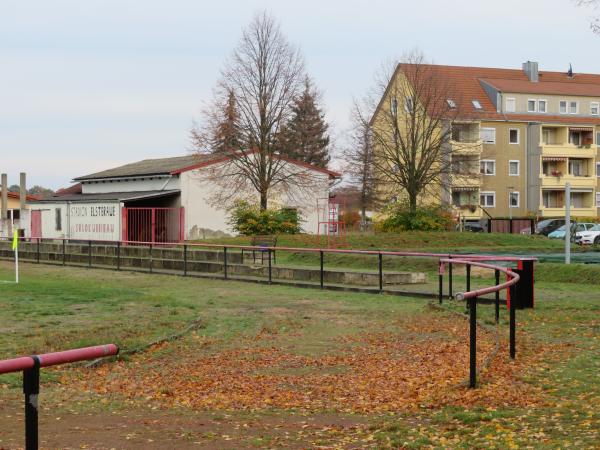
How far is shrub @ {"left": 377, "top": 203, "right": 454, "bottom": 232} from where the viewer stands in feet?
157

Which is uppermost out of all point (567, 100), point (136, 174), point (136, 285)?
point (567, 100)

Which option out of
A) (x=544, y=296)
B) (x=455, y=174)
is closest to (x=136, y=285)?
(x=544, y=296)

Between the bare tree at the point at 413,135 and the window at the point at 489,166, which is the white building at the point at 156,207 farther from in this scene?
the window at the point at 489,166

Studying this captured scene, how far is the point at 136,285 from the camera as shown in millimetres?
25844

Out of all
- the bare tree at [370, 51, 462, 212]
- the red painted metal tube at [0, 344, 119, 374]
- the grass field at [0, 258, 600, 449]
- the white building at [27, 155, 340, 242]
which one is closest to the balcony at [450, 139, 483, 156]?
the bare tree at [370, 51, 462, 212]

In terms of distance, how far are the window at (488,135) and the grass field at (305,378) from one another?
5586 cm

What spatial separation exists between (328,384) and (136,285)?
54.3 feet

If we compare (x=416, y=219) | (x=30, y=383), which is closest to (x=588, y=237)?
(x=416, y=219)

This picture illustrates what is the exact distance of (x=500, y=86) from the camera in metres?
75.5

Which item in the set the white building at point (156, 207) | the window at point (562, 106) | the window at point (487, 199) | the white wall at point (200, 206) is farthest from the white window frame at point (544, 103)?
the white wall at point (200, 206)

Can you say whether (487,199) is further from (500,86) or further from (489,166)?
(500,86)

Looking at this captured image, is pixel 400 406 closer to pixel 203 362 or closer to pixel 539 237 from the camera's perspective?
pixel 203 362

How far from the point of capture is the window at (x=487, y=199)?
73500 mm

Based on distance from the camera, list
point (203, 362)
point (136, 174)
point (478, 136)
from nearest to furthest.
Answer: point (203, 362)
point (136, 174)
point (478, 136)
